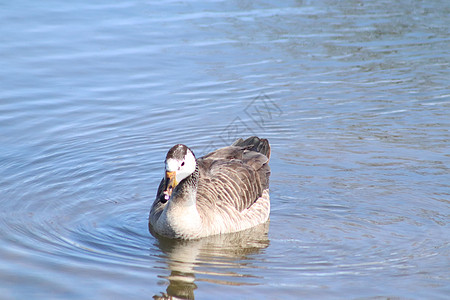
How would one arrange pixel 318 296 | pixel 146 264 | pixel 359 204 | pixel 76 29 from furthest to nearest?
pixel 76 29 → pixel 359 204 → pixel 146 264 → pixel 318 296

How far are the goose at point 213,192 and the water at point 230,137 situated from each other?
0.81ft

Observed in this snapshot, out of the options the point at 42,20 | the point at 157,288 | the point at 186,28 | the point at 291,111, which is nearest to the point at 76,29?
the point at 42,20

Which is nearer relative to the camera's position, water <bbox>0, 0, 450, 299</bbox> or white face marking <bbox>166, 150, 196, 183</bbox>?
water <bbox>0, 0, 450, 299</bbox>

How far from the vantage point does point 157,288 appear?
7.78 metres

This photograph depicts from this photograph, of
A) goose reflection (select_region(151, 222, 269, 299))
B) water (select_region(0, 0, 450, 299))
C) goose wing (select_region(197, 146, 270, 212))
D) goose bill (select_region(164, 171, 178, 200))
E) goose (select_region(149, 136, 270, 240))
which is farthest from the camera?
goose wing (select_region(197, 146, 270, 212))

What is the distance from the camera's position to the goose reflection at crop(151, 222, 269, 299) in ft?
26.1

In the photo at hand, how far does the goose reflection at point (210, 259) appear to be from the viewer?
7.96 m

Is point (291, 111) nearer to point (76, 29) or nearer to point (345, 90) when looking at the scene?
point (345, 90)

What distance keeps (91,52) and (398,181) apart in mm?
9238

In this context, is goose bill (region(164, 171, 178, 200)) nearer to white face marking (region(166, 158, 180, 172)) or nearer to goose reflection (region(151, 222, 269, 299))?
white face marking (region(166, 158, 180, 172))

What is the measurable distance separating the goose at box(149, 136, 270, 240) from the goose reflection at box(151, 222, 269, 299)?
0.12 m

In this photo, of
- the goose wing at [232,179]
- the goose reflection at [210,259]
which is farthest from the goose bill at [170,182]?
the goose wing at [232,179]

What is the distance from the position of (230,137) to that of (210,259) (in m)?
4.71

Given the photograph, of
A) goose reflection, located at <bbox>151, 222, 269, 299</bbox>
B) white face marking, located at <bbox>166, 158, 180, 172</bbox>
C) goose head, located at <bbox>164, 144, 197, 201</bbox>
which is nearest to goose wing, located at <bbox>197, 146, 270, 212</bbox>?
goose reflection, located at <bbox>151, 222, 269, 299</bbox>
